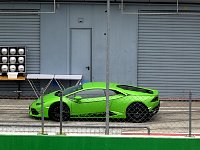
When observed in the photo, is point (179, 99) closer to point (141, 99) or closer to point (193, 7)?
point (193, 7)

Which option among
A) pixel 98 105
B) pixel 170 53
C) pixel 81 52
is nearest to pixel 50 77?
pixel 81 52

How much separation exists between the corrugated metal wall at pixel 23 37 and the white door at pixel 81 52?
5.28ft

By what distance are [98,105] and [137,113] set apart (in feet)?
4.47

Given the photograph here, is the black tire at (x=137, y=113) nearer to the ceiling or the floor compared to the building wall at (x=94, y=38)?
nearer to the floor

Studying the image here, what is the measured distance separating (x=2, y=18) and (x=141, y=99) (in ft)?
27.8

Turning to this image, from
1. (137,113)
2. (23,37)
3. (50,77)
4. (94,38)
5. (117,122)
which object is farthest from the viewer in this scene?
(23,37)

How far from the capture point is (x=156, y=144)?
22.0 feet

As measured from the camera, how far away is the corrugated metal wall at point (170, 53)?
1970cm

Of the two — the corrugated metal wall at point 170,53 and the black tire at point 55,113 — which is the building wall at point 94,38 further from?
the black tire at point 55,113

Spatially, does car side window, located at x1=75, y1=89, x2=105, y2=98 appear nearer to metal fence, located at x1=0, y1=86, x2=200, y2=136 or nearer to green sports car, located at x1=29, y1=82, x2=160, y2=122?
green sports car, located at x1=29, y1=82, x2=160, y2=122

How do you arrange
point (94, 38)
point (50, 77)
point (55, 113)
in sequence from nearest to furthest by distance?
point (55, 113) → point (50, 77) → point (94, 38)

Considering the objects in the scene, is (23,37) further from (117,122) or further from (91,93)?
(117,122)

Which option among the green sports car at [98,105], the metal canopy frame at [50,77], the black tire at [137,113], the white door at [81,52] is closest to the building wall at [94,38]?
the white door at [81,52]

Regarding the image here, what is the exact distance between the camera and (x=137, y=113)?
14.5 m
